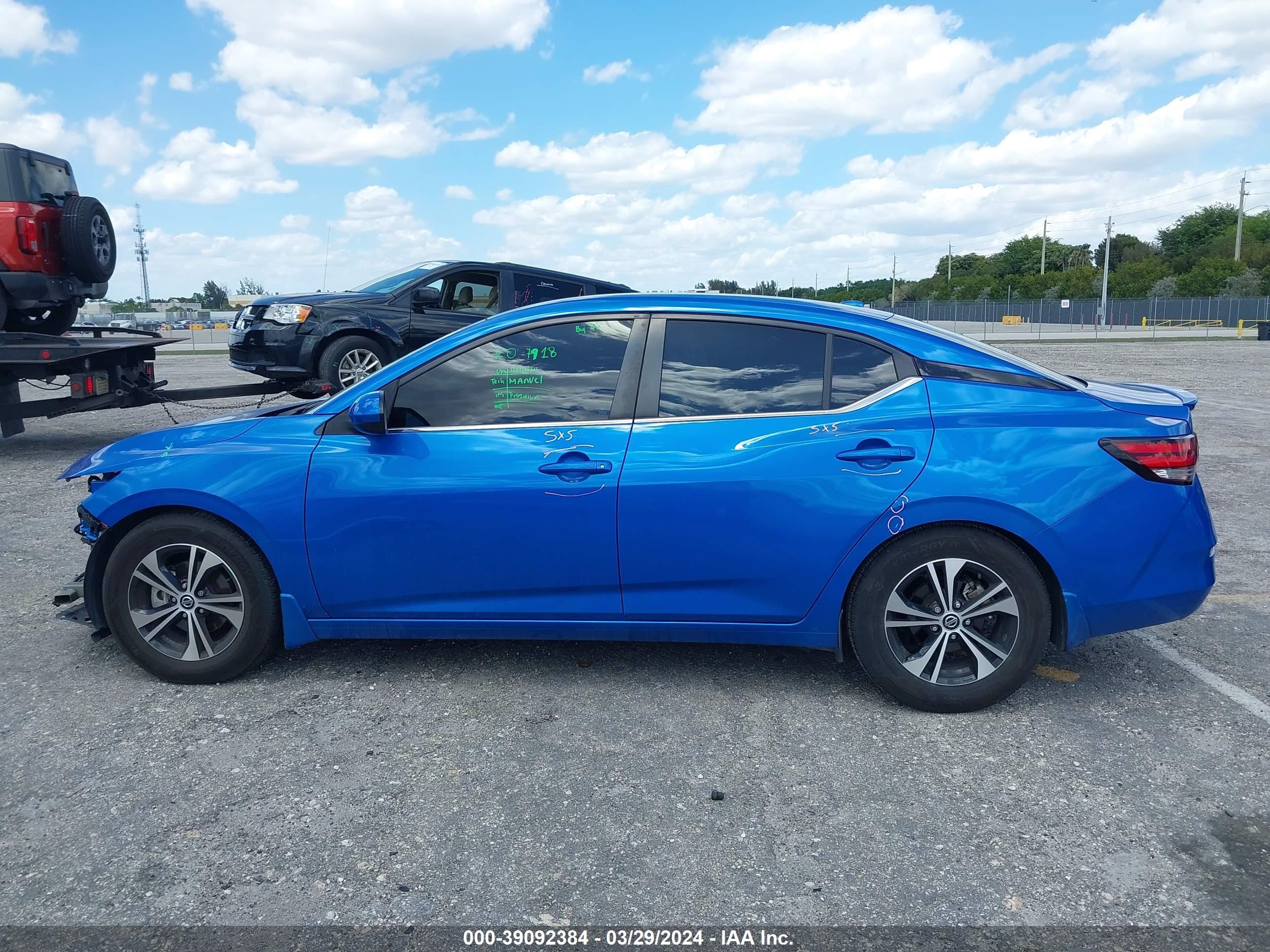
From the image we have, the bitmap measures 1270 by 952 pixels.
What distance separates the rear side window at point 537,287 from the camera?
12039 millimetres

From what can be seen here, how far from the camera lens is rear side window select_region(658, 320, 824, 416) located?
4004 millimetres

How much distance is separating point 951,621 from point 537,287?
29.5 ft

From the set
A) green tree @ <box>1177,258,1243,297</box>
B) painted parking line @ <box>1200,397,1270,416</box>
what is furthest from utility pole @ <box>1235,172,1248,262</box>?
painted parking line @ <box>1200,397,1270,416</box>

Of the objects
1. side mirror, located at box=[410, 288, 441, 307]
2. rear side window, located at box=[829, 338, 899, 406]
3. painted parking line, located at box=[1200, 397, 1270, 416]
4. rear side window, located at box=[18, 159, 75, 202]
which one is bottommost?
painted parking line, located at box=[1200, 397, 1270, 416]

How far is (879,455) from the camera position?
3.85 m

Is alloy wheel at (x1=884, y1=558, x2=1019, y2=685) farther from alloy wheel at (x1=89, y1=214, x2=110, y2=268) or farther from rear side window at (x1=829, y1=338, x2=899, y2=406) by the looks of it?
alloy wheel at (x1=89, y1=214, x2=110, y2=268)

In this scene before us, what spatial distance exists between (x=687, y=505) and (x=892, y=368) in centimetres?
97

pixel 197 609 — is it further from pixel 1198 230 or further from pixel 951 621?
pixel 1198 230

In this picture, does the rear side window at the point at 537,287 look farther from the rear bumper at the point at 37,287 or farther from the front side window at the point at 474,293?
the rear bumper at the point at 37,287

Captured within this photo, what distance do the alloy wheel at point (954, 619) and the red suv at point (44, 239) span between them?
8.98m

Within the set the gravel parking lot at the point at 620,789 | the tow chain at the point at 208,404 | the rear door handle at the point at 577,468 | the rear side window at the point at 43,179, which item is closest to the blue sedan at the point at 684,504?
the rear door handle at the point at 577,468

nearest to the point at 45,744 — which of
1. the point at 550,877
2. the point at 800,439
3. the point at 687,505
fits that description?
the point at 550,877

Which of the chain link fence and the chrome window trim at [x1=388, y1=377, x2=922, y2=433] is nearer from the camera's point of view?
the chrome window trim at [x1=388, y1=377, x2=922, y2=433]

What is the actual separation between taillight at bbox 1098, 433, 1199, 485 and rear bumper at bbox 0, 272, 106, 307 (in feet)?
31.0
